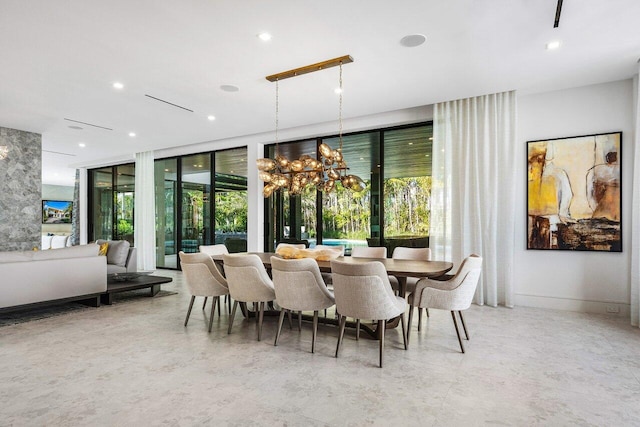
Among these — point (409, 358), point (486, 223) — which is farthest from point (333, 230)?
point (409, 358)

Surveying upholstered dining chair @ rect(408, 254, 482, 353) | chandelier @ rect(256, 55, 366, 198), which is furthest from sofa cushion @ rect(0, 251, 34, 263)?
upholstered dining chair @ rect(408, 254, 482, 353)

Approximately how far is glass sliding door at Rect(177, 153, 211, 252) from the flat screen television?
9.38 metres

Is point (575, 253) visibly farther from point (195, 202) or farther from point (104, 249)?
point (104, 249)

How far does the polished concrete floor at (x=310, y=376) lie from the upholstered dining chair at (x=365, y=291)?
406 mm

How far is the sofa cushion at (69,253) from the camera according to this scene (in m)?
4.38

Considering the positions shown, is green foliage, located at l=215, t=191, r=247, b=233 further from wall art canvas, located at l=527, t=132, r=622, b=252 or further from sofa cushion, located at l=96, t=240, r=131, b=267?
wall art canvas, located at l=527, t=132, r=622, b=252

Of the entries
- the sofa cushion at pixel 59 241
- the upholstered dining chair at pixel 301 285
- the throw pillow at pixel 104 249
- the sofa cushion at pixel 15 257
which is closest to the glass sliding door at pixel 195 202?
the throw pillow at pixel 104 249

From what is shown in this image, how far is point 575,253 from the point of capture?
182 inches

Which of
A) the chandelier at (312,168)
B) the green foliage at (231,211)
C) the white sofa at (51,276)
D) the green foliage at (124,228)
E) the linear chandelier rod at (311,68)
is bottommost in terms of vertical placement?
the white sofa at (51,276)

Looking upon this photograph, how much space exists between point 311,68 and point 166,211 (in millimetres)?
6271

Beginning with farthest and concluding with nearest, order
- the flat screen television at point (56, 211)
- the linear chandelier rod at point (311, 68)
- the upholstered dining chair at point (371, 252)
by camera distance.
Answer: the flat screen television at point (56, 211)
the upholstered dining chair at point (371, 252)
the linear chandelier rod at point (311, 68)

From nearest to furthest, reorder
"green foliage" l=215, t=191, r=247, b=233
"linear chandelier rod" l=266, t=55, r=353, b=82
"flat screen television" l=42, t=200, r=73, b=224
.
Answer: "linear chandelier rod" l=266, t=55, r=353, b=82
"green foliage" l=215, t=191, r=247, b=233
"flat screen television" l=42, t=200, r=73, b=224

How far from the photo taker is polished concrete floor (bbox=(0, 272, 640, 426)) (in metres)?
2.11

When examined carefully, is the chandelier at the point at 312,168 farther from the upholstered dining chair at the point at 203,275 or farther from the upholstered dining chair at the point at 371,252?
the upholstered dining chair at the point at 203,275
